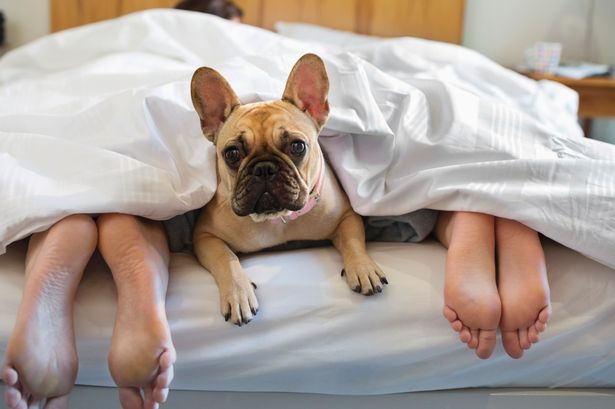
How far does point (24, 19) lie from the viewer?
286 centimetres

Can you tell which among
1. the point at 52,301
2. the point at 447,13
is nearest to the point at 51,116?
the point at 52,301

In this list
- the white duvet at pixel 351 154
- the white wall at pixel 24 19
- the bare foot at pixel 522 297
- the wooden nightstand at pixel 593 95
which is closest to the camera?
the bare foot at pixel 522 297

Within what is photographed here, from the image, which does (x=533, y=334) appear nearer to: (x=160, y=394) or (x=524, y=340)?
(x=524, y=340)

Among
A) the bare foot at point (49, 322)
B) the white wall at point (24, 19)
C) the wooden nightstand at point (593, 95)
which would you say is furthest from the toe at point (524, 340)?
the white wall at point (24, 19)

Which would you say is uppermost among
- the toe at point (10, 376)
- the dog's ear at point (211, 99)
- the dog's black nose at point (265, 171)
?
the dog's ear at point (211, 99)

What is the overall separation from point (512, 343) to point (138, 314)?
521 millimetres

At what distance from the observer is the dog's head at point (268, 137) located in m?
0.98

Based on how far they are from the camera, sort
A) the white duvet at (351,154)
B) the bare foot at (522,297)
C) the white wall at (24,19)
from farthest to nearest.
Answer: the white wall at (24,19) → the white duvet at (351,154) → the bare foot at (522,297)

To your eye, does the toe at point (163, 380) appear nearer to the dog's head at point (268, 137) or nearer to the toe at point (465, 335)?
the dog's head at point (268, 137)

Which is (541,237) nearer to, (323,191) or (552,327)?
(552,327)

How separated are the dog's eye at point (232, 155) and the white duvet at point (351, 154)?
8cm

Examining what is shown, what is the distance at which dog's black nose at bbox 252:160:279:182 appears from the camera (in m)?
0.97

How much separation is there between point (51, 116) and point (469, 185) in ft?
2.57

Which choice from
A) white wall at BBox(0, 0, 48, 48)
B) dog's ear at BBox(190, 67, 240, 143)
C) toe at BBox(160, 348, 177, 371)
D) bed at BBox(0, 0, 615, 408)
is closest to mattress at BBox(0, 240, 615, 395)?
bed at BBox(0, 0, 615, 408)
